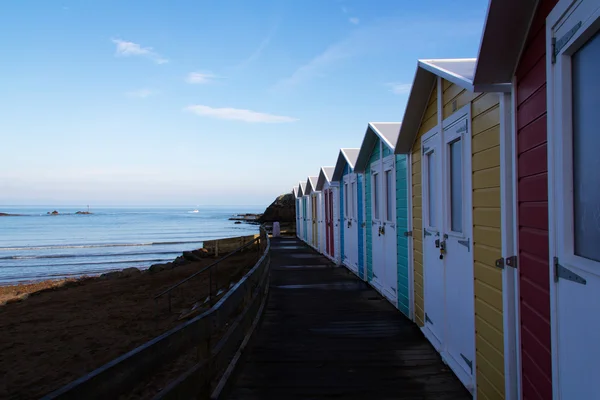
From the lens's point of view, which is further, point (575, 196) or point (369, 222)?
point (369, 222)

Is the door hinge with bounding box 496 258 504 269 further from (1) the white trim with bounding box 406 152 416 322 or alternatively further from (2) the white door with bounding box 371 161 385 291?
(2) the white door with bounding box 371 161 385 291

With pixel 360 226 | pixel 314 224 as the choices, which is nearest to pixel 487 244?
pixel 360 226

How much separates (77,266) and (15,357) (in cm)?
1969

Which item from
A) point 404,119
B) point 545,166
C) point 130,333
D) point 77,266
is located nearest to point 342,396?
point 545,166

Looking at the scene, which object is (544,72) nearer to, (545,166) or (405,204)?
(545,166)

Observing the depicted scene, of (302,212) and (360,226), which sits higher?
(302,212)

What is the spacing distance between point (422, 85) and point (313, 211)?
14.9 m

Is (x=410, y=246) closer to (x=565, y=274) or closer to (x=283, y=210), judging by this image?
(x=565, y=274)

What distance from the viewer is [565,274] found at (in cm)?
239

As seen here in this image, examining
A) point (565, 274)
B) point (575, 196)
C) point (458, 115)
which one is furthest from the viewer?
point (458, 115)

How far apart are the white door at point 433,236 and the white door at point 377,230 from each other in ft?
9.69

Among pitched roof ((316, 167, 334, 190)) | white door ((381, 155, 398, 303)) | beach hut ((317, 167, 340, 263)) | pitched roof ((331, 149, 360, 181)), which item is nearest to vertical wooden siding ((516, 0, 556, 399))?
white door ((381, 155, 398, 303))

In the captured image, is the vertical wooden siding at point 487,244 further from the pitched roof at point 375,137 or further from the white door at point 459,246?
the pitched roof at point 375,137

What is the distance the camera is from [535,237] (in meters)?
2.91
